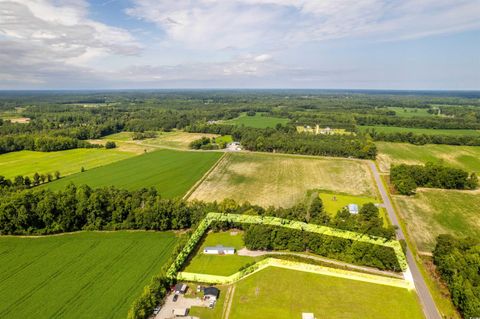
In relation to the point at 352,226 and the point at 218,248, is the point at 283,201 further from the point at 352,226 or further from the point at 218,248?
the point at 218,248

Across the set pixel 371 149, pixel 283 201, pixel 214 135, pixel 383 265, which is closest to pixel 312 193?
pixel 283 201

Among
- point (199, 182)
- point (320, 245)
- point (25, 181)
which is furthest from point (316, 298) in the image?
point (25, 181)

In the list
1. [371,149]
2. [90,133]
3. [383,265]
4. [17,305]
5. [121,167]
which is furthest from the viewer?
[90,133]

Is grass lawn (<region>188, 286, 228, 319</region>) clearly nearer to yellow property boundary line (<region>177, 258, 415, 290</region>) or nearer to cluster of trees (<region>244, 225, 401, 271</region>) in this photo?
yellow property boundary line (<region>177, 258, 415, 290</region>)

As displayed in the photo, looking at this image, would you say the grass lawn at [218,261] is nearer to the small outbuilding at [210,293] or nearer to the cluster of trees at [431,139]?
the small outbuilding at [210,293]

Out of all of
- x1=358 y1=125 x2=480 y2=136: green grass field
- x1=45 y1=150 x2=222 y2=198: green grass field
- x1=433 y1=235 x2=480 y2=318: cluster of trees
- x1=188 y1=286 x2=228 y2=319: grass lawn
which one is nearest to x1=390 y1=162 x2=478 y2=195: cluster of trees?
x1=433 y1=235 x2=480 y2=318: cluster of trees

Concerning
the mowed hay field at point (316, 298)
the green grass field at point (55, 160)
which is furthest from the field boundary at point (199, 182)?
the green grass field at point (55, 160)

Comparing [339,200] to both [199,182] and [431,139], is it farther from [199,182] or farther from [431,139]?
[431,139]
